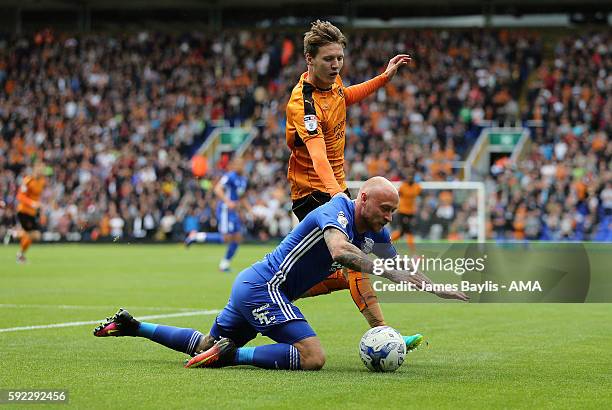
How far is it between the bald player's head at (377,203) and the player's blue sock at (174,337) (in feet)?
5.72

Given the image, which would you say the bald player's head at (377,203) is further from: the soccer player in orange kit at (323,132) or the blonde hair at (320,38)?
the blonde hair at (320,38)

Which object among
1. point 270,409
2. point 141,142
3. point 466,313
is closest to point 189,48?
point 141,142

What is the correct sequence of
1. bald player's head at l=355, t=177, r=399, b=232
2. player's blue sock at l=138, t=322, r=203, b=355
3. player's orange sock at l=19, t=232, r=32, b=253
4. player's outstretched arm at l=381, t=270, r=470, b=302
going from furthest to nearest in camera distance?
1. player's orange sock at l=19, t=232, r=32, b=253
2. player's blue sock at l=138, t=322, r=203, b=355
3. bald player's head at l=355, t=177, r=399, b=232
4. player's outstretched arm at l=381, t=270, r=470, b=302

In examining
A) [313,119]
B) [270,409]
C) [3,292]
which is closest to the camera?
[270,409]

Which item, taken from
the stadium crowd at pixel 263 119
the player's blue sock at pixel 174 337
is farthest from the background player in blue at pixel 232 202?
the player's blue sock at pixel 174 337

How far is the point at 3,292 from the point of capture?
1552cm

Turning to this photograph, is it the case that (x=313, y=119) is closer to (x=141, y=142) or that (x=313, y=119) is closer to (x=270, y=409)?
(x=270, y=409)

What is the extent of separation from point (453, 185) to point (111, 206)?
12883 mm

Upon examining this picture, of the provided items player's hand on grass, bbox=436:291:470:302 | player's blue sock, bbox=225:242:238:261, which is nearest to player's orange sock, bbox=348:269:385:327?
player's hand on grass, bbox=436:291:470:302

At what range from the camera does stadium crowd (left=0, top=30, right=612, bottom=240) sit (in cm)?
3291

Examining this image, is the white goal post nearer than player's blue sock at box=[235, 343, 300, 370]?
No

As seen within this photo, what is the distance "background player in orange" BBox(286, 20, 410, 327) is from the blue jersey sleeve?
624 millimetres

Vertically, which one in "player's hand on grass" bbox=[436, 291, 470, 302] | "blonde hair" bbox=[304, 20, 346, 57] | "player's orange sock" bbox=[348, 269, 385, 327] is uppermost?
"blonde hair" bbox=[304, 20, 346, 57]

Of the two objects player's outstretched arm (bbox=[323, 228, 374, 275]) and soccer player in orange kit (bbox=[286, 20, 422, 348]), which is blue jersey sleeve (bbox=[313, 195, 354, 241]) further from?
soccer player in orange kit (bbox=[286, 20, 422, 348])
